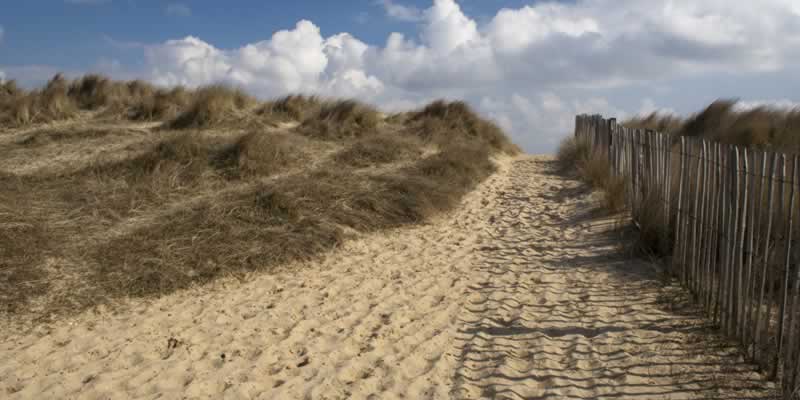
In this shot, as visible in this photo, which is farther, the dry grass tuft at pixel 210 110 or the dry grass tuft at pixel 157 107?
the dry grass tuft at pixel 157 107

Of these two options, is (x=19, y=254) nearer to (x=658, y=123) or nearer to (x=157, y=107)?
(x=157, y=107)

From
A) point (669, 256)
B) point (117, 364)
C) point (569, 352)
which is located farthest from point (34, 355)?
point (669, 256)

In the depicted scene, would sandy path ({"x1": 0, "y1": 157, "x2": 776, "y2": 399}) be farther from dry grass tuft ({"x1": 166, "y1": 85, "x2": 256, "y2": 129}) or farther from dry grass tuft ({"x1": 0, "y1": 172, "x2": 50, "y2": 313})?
dry grass tuft ({"x1": 166, "y1": 85, "x2": 256, "y2": 129})

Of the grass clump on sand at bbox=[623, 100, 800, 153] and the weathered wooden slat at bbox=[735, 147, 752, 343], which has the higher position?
the grass clump on sand at bbox=[623, 100, 800, 153]

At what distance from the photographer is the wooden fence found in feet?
10.3

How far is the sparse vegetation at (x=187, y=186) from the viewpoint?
17.6 ft

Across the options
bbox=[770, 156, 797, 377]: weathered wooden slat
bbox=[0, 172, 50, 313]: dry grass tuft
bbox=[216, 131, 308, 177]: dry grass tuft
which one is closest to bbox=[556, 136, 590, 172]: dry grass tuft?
bbox=[216, 131, 308, 177]: dry grass tuft

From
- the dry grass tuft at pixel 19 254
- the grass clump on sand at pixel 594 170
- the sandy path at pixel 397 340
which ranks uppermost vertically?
the grass clump on sand at pixel 594 170

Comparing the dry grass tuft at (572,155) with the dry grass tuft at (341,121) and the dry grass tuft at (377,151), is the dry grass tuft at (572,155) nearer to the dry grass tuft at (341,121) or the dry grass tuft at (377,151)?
the dry grass tuft at (377,151)

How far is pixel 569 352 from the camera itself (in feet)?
12.7

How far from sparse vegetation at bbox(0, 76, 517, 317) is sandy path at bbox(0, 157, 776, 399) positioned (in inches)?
20.6

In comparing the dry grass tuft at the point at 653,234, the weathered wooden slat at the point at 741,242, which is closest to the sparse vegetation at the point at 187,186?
the dry grass tuft at the point at 653,234

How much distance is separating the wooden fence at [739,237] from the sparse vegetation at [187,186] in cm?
334

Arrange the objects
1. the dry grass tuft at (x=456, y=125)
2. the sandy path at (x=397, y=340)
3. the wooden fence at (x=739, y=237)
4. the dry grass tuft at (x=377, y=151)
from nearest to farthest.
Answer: the wooden fence at (x=739, y=237) → the sandy path at (x=397, y=340) → the dry grass tuft at (x=377, y=151) → the dry grass tuft at (x=456, y=125)
